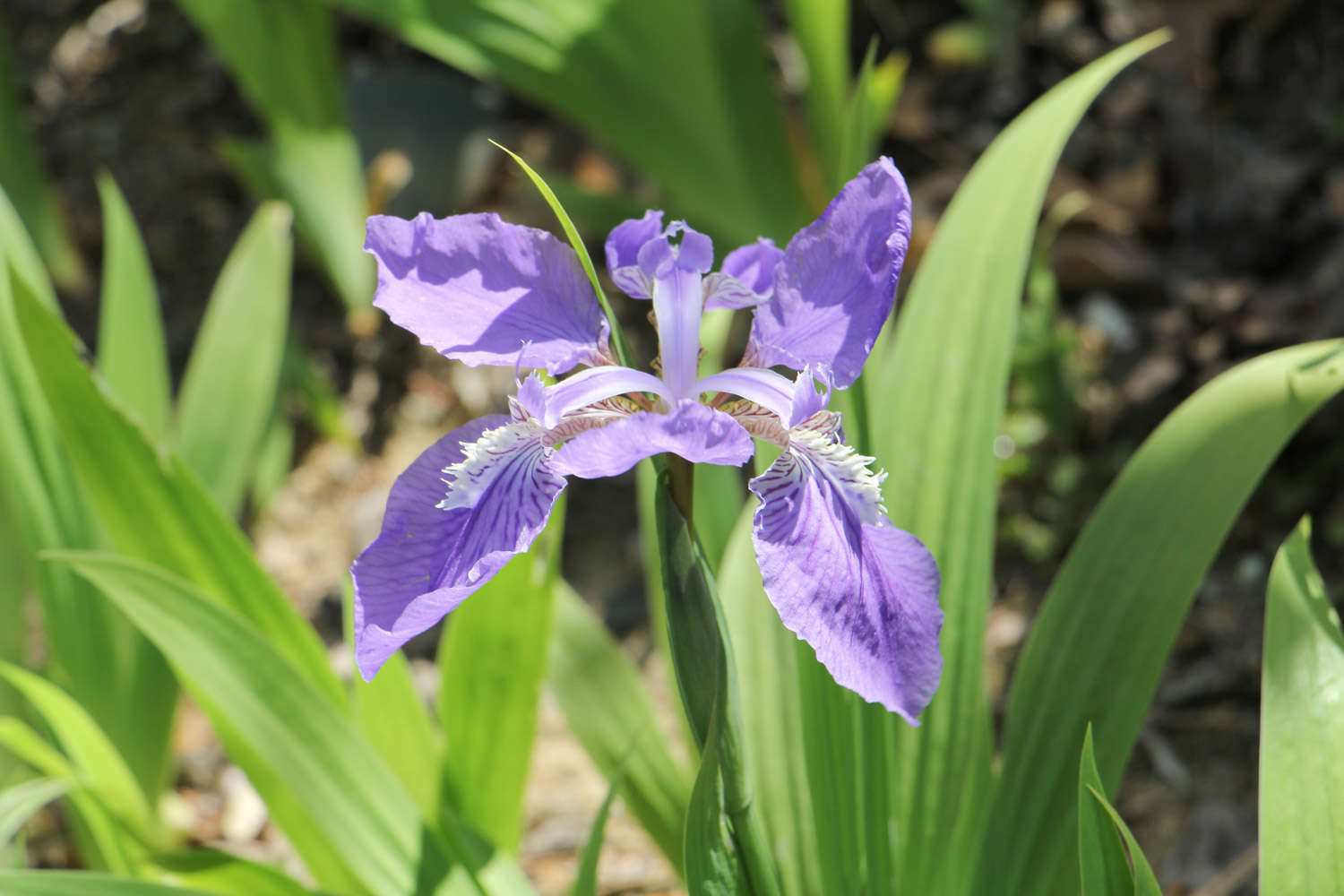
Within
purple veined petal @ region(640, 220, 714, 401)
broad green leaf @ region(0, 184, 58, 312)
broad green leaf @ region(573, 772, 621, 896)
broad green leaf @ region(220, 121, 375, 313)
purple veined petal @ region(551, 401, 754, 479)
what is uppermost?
broad green leaf @ region(220, 121, 375, 313)

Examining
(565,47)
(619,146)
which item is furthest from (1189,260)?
(565,47)

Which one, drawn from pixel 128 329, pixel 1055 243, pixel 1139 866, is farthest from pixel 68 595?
pixel 1055 243

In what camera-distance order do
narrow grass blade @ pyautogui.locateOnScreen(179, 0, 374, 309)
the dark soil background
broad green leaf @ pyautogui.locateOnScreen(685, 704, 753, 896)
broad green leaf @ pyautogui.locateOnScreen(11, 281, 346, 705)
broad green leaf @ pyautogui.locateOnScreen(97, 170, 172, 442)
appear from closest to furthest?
broad green leaf @ pyautogui.locateOnScreen(685, 704, 753, 896)
broad green leaf @ pyautogui.locateOnScreen(11, 281, 346, 705)
broad green leaf @ pyautogui.locateOnScreen(97, 170, 172, 442)
the dark soil background
narrow grass blade @ pyautogui.locateOnScreen(179, 0, 374, 309)

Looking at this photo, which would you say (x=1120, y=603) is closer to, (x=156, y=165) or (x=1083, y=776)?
(x=1083, y=776)

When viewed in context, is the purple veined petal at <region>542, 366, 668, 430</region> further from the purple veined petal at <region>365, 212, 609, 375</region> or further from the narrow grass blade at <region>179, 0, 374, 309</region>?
the narrow grass blade at <region>179, 0, 374, 309</region>

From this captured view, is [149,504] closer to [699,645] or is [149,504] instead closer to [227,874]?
[227,874]

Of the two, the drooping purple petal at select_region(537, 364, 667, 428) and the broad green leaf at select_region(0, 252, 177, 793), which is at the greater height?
the drooping purple petal at select_region(537, 364, 667, 428)

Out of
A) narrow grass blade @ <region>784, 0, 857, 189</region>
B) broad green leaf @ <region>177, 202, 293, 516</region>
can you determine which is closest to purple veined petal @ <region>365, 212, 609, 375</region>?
broad green leaf @ <region>177, 202, 293, 516</region>

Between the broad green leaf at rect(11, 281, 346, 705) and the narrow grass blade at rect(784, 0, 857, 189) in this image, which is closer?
the broad green leaf at rect(11, 281, 346, 705)
